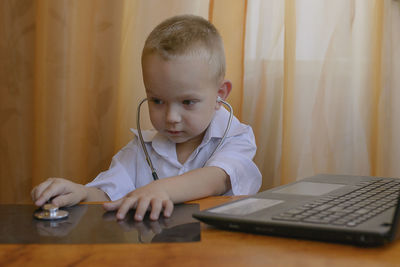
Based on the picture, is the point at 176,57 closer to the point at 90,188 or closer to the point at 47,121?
the point at 90,188

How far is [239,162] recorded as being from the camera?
1192mm

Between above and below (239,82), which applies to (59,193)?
Answer: below

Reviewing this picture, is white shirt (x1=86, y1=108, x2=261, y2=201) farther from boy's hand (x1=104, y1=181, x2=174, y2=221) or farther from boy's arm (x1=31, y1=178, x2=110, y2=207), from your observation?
boy's hand (x1=104, y1=181, x2=174, y2=221)

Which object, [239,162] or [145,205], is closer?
[145,205]

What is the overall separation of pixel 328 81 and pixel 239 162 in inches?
19.3

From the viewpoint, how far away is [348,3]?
1.49 meters

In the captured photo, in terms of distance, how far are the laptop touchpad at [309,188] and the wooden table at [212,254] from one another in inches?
7.6

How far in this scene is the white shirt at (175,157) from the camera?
1.22 metres

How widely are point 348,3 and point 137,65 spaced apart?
684 millimetres

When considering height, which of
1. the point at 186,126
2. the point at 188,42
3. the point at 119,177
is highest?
the point at 188,42

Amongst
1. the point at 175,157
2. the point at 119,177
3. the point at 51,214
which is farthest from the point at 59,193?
the point at 175,157

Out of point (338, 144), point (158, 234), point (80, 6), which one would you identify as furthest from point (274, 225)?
point (80, 6)

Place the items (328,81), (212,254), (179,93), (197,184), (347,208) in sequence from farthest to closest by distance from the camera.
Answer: (328,81), (179,93), (197,184), (347,208), (212,254)

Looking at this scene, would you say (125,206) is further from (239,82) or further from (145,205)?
(239,82)
